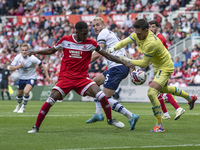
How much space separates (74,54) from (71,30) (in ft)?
A: 72.0

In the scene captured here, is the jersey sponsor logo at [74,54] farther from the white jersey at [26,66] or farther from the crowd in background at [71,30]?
the crowd in background at [71,30]

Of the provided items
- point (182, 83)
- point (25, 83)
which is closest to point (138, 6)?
point (182, 83)

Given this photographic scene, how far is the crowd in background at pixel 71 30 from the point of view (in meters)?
24.1

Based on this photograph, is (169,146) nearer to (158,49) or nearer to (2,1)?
(158,49)

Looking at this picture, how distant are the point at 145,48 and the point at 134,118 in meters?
1.51

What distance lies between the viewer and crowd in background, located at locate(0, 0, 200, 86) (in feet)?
79.2

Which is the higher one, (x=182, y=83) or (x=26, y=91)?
(x=26, y=91)

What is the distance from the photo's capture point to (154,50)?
8.71 meters

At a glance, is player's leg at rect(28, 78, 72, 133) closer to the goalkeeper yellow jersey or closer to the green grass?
the green grass

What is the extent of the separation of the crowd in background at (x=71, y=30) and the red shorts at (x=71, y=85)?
1477 centimetres

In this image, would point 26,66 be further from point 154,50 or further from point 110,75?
point 154,50

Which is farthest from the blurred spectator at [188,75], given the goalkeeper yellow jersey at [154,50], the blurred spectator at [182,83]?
the goalkeeper yellow jersey at [154,50]

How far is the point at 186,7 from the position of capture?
2869 cm

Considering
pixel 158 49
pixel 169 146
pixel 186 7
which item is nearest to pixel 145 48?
pixel 158 49
